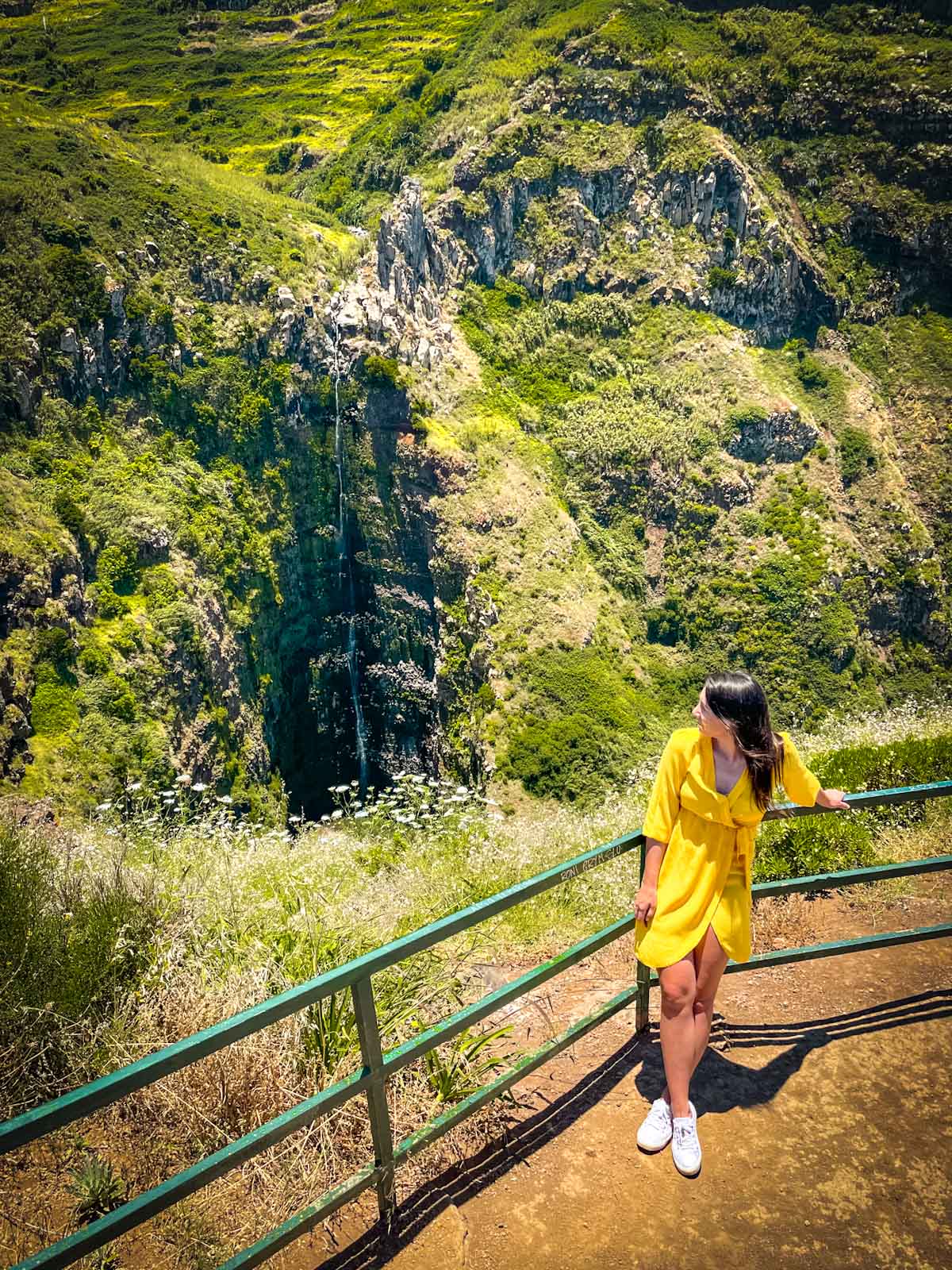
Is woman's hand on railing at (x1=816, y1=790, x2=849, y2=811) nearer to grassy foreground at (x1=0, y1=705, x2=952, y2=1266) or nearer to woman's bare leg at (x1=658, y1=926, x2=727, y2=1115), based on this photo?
woman's bare leg at (x1=658, y1=926, x2=727, y2=1115)

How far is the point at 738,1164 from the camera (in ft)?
9.38

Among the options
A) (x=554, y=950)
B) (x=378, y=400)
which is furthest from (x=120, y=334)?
(x=554, y=950)

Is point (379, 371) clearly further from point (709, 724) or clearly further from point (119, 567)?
point (709, 724)

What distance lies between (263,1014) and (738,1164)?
1.92m

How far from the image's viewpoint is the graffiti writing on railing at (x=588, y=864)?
305 centimetres

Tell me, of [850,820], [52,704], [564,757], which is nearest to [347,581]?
[564,757]

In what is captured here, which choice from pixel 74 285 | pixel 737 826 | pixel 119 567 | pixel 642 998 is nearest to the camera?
pixel 737 826

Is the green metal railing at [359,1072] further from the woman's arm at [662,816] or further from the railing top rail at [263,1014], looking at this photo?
the woman's arm at [662,816]

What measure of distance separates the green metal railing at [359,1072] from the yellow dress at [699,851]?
0.70 ft

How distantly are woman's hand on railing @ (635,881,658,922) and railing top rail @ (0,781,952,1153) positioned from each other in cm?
24

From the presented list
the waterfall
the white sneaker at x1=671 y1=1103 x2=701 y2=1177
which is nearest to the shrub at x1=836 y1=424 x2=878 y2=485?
the waterfall

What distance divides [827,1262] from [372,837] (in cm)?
746

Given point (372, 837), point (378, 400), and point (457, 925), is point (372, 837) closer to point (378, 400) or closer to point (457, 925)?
point (457, 925)

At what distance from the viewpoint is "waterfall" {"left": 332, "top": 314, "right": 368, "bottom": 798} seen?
161 ft
